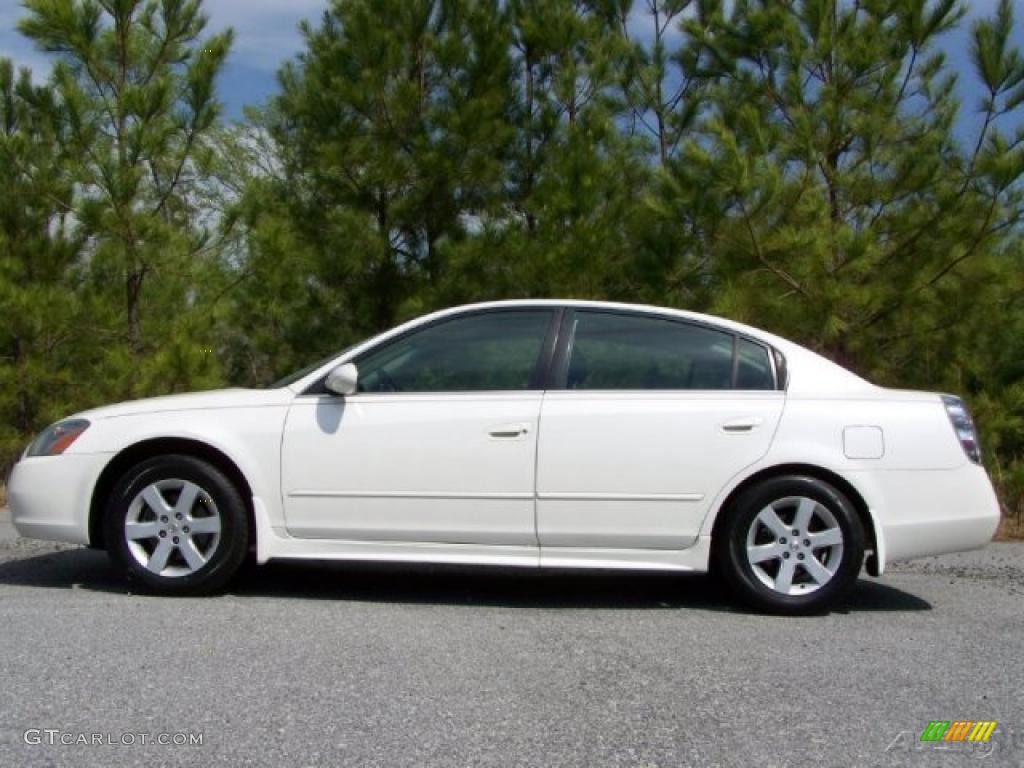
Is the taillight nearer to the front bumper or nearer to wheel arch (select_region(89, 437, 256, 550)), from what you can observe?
wheel arch (select_region(89, 437, 256, 550))

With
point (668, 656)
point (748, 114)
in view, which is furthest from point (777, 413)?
point (748, 114)

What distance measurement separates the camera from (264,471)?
5840 mm

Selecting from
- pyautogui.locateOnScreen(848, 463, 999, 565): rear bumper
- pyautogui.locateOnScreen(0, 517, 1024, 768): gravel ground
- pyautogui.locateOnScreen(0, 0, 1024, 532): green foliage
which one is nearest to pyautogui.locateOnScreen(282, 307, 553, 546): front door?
pyautogui.locateOnScreen(0, 517, 1024, 768): gravel ground

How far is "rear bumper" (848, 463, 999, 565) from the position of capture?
18.7 feet

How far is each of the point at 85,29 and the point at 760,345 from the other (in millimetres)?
7120

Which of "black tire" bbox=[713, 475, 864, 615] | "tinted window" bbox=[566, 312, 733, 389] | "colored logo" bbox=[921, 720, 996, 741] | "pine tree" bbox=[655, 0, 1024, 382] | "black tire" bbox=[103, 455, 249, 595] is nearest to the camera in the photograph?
"colored logo" bbox=[921, 720, 996, 741]

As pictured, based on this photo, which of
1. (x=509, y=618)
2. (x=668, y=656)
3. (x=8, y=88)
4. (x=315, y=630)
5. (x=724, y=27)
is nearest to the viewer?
(x=668, y=656)

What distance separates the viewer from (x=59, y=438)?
19.8ft

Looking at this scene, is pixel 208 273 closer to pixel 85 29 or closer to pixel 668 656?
pixel 85 29

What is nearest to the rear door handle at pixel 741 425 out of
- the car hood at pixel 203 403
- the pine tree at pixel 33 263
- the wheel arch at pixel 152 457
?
the car hood at pixel 203 403

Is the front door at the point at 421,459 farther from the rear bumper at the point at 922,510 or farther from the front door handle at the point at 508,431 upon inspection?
the rear bumper at the point at 922,510

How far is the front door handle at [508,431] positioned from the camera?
5754 millimetres

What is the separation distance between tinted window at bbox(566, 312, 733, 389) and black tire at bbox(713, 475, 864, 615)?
594 millimetres

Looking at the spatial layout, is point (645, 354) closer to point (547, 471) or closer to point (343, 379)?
point (547, 471)
